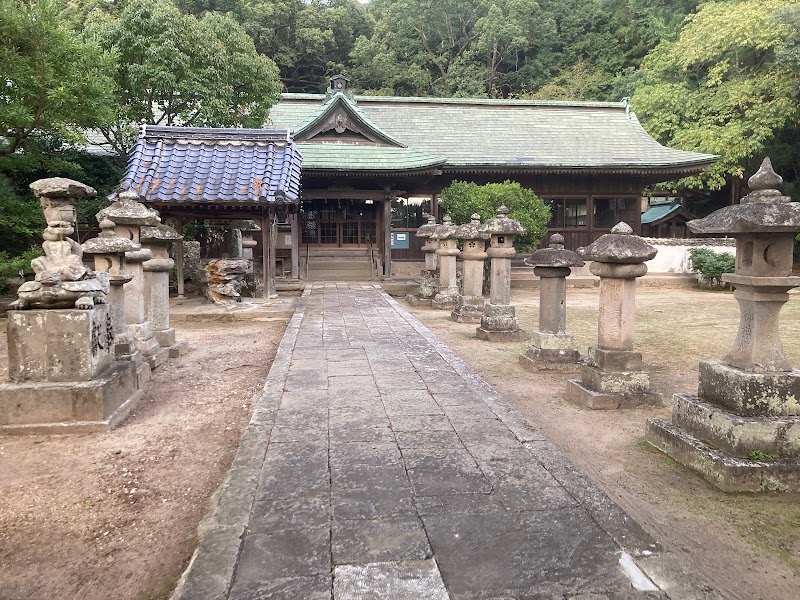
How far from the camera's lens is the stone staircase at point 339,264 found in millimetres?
18364

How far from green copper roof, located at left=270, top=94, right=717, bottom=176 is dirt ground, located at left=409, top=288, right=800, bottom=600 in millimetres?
11072

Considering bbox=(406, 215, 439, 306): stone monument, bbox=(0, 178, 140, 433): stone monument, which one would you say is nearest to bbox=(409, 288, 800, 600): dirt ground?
bbox=(0, 178, 140, 433): stone monument

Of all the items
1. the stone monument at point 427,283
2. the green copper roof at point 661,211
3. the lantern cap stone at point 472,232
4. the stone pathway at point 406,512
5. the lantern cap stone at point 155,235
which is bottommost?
the stone pathway at point 406,512

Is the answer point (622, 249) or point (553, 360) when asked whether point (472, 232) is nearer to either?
point (553, 360)

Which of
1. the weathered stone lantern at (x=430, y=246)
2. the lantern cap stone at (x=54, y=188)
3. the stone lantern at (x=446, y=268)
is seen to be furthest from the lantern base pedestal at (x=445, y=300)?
the lantern cap stone at (x=54, y=188)

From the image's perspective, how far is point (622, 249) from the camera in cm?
521

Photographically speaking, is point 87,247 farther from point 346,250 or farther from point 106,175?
point 346,250

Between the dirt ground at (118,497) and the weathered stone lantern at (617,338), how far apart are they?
3484 millimetres

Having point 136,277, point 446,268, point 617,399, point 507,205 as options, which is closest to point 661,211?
point 507,205

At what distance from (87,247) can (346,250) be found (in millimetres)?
13692

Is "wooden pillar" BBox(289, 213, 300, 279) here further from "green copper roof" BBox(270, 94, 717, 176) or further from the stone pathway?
the stone pathway

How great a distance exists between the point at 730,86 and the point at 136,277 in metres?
23.6

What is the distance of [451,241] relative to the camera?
41.2 feet

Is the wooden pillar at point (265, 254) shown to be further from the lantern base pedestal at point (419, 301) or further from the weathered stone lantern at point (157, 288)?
the weathered stone lantern at point (157, 288)
